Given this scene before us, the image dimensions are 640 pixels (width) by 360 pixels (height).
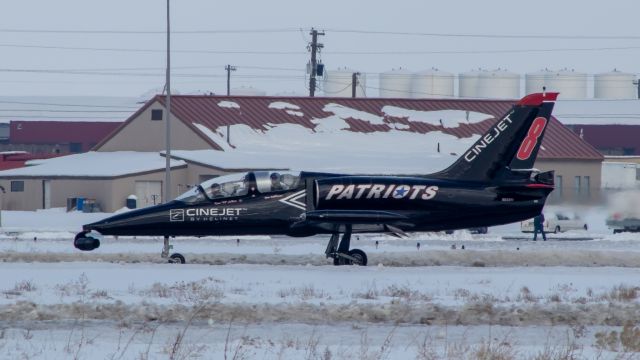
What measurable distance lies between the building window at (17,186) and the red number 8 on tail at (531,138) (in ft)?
131

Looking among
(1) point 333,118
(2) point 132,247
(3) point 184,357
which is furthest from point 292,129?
(3) point 184,357

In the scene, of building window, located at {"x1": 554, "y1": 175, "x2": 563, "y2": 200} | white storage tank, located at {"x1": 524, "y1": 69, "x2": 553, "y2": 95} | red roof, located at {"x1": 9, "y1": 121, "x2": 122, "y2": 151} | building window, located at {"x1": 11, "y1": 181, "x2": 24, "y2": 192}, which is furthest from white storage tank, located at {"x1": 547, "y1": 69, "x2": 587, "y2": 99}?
building window, located at {"x1": 11, "y1": 181, "x2": 24, "y2": 192}

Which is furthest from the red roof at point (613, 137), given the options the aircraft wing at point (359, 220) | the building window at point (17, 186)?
the aircraft wing at point (359, 220)

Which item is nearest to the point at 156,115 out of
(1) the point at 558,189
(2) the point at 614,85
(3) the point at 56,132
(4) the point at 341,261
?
(1) the point at 558,189

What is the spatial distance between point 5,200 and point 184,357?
51117mm

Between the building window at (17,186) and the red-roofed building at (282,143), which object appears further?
the building window at (17,186)

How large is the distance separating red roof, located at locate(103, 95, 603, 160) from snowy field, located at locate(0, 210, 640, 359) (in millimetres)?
39050

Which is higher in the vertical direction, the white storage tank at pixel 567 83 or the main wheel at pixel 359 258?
the white storage tank at pixel 567 83

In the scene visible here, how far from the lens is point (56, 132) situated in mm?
109188

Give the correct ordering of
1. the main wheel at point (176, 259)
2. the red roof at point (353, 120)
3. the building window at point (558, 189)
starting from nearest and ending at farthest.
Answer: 1. the main wheel at point (176, 259)
2. the building window at point (558, 189)
3. the red roof at point (353, 120)

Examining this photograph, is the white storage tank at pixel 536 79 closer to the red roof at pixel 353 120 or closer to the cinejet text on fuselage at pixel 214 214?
the red roof at pixel 353 120

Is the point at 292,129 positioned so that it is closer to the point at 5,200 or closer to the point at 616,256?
the point at 5,200

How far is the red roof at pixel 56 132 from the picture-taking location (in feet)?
357

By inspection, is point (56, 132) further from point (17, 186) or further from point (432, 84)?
point (17, 186)
